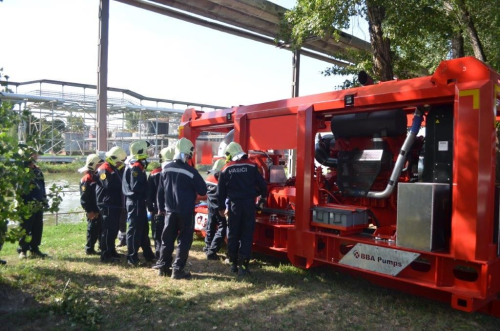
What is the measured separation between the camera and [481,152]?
370 centimetres

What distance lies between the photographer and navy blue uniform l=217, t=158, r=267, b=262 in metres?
5.51

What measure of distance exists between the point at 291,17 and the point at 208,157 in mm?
3787

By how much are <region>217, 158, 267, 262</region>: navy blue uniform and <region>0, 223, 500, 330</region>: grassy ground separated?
1.43 ft

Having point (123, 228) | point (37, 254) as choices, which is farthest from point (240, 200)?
point (37, 254)

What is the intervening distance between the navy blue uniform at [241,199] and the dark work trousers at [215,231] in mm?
694

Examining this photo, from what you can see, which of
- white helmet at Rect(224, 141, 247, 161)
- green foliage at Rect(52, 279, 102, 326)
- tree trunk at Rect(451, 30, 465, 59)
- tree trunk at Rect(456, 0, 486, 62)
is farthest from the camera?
tree trunk at Rect(451, 30, 465, 59)

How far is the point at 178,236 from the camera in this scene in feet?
17.9

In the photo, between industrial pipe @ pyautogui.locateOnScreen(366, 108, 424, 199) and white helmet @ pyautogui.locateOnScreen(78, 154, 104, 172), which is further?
white helmet @ pyautogui.locateOnScreen(78, 154, 104, 172)

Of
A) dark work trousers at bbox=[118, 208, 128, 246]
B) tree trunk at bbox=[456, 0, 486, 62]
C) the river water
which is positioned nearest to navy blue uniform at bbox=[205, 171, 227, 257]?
dark work trousers at bbox=[118, 208, 128, 246]

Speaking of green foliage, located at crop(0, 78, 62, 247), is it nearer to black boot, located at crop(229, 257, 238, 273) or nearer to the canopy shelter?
black boot, located at crop(229, 257, 238, 273)

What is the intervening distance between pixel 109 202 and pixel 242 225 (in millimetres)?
2158

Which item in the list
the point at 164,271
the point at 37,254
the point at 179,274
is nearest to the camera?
the point at 179,274

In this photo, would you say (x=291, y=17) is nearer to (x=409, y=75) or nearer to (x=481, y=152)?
(x=409, y=75)

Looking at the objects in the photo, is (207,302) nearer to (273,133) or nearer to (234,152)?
(234,152)
